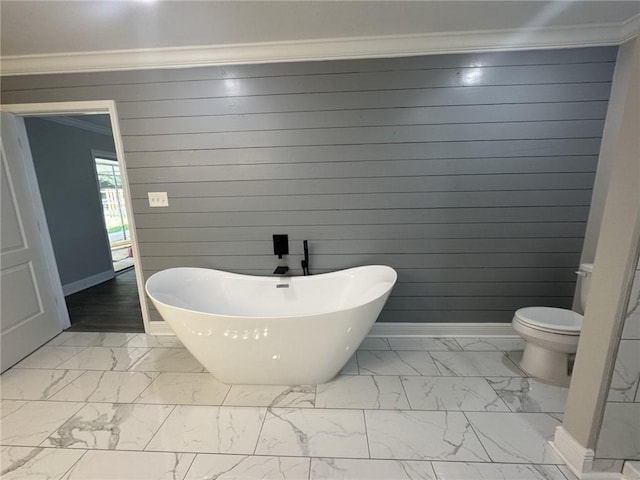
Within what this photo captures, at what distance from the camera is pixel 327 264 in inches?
90.1

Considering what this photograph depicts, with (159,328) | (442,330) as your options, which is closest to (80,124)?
(159,328)

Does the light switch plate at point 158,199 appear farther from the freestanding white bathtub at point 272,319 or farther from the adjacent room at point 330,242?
the freestanding white bathtub at point 272,319

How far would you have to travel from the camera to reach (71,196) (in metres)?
3.66

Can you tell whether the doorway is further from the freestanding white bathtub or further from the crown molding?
the freestanding white bathtub

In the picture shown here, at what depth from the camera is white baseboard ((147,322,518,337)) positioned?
7.52 feet

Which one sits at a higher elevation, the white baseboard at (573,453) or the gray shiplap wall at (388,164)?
the gray shiplap wall at (388,164)

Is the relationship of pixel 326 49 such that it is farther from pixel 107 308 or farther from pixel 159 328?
pixel 107 308

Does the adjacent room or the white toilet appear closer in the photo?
the adjacent room

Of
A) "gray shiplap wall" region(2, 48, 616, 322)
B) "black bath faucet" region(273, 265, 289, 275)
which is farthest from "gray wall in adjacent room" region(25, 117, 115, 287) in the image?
"black bath faucet" region(273, 265, 289, 275)

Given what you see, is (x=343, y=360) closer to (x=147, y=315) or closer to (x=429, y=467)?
(x=429, y=467)

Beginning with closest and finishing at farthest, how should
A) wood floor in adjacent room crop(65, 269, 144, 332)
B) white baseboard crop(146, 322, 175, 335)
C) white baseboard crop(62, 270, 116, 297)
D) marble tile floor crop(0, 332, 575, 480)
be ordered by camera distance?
1. marble tile floor crop(0, 332, 575, 480)
2. white baseboard crop(146, 322, 175, 335)
3. wood floor in adjacent room crop(65, 269, 144, 332)
4. white baseboard crop(62, 270, 116, 297)

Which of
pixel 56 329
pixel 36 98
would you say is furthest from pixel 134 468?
pixel 36 98

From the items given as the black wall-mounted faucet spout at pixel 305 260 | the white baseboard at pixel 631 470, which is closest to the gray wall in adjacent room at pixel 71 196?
the black wall-mounted faucet spout at pixel 305 260

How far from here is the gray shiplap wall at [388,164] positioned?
1971 millimetres
